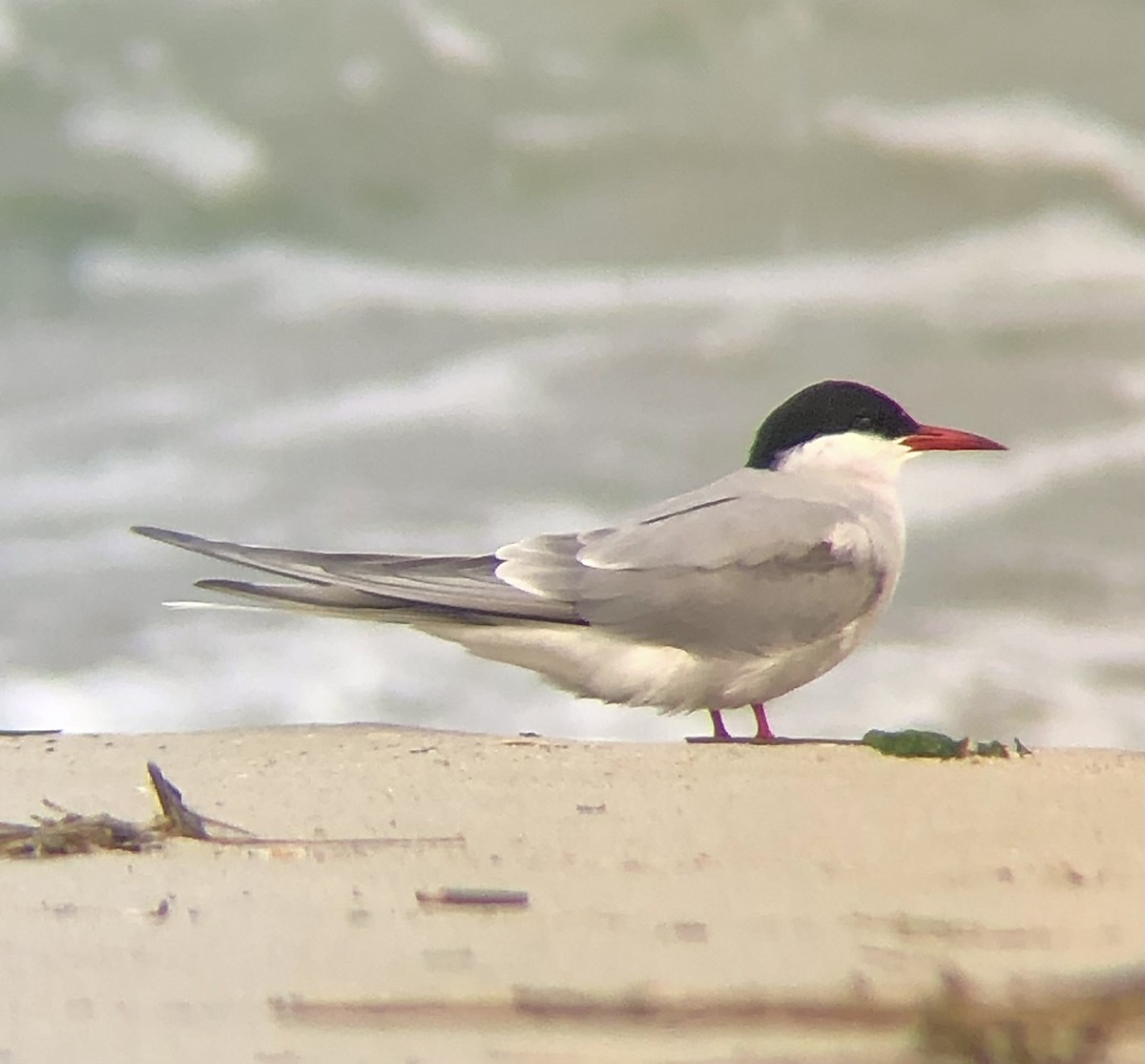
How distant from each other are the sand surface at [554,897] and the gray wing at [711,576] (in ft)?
1.67

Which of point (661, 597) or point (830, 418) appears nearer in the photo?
point (661, 597)

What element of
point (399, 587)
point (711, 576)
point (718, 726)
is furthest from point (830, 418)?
point (399, 587)

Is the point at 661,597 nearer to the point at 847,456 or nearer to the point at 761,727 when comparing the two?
the point at 761,727

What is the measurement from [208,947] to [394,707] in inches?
176

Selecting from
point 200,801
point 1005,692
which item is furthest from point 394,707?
point 200,801

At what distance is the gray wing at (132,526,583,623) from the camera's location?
3877mm

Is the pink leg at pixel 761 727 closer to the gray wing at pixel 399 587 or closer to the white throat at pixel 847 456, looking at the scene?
the gray wing at pixel 399 587

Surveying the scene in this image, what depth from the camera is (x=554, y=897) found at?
2342 mm

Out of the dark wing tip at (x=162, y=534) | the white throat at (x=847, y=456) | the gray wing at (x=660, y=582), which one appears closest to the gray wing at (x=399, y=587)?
the gray wing at (x=660, y=582)

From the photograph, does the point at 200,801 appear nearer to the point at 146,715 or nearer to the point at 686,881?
the point at 686,881

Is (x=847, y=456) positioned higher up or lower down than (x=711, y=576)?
higher up

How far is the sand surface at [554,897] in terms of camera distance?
71.6 inches

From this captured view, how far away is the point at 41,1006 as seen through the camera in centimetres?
192

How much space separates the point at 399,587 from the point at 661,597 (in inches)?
20.9
